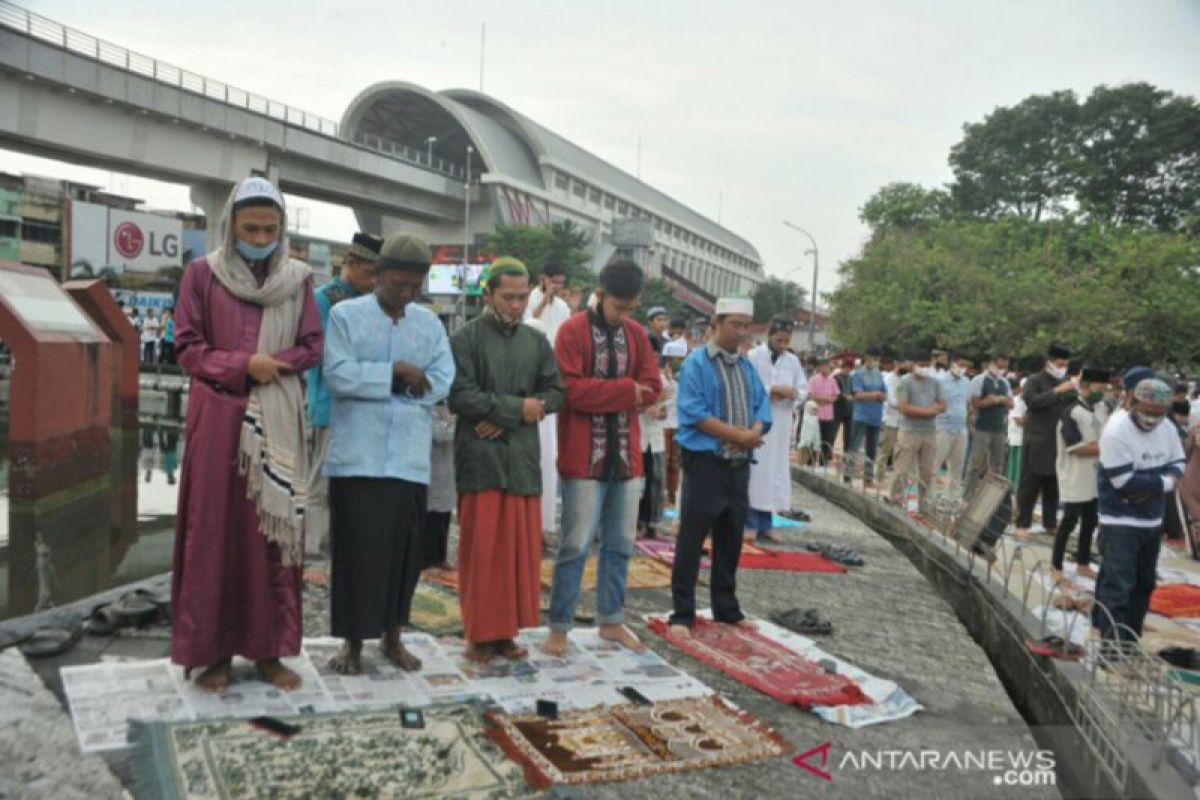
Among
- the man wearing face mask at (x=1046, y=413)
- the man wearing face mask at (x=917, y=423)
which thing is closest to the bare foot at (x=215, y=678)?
the man wearing face mask at (x=1046, y=413)

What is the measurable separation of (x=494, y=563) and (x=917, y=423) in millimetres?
6639

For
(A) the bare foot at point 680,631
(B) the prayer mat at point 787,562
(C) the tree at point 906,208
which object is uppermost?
(C) the tree at point 906,208

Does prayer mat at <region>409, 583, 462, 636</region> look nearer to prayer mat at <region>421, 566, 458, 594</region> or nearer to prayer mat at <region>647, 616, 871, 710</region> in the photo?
prayer mat at <region>421, 566, 458, 594</region>

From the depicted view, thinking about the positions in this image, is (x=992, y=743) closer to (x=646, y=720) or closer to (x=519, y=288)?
(x=646, y=720)

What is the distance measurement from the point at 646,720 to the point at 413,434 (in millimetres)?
1401

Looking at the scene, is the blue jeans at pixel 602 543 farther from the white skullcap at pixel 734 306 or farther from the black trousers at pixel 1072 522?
the black trousers at pixel 1072 522

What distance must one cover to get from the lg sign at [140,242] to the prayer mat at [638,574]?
32.9m

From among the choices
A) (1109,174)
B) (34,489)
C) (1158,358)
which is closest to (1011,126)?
(1109,174)

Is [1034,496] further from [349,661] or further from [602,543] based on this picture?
[349,661]

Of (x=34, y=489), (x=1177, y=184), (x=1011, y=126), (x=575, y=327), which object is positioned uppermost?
(x=1011, y=126)

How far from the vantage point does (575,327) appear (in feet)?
14.3

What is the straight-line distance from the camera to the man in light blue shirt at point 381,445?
3564 millimetres

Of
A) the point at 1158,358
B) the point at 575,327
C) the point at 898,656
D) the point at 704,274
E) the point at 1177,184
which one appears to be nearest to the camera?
the point at 575,327

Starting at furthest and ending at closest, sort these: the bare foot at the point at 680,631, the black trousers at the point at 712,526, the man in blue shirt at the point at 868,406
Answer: the man in blue shirt at the point at 868,406 → the black trousers at the point at 712,526 → the bare foot at the point at 680,631
